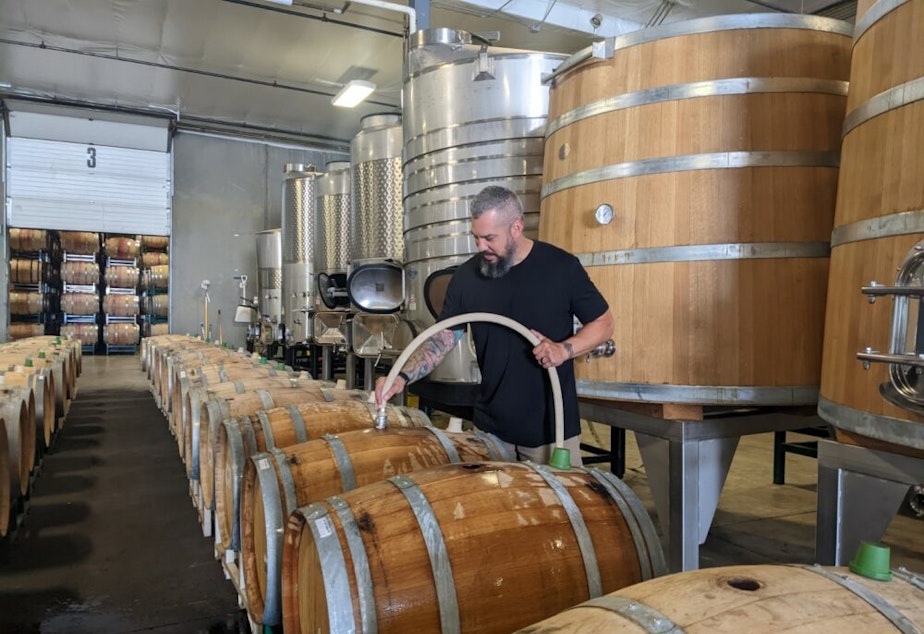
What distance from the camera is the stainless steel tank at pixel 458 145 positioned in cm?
402

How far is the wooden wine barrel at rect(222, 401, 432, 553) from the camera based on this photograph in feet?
9.32

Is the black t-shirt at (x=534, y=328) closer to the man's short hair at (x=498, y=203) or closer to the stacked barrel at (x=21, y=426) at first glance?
the man's short hair at (x=498, y=203)

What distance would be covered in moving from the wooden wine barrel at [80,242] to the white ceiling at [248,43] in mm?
3378

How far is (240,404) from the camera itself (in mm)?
3613

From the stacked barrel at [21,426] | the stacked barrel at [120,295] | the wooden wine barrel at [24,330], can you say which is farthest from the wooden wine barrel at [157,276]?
the stacked barrel at [21,426]

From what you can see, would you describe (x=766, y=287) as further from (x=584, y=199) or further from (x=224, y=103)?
(x=224, y=103)

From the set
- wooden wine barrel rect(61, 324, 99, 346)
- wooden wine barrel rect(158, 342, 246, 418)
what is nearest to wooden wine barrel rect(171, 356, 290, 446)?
wooden wine barrel rect(158, 342, 246, 418)

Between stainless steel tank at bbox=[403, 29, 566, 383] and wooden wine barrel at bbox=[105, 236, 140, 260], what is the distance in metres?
14.2

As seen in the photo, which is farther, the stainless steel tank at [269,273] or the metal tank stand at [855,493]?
the stainless steel tank at [269,273]

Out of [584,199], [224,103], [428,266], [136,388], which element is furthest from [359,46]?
[584,199]

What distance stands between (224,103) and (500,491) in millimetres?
15130

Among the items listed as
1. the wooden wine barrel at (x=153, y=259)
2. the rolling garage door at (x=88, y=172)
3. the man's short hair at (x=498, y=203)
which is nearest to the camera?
the man's short hair at (x=498, y=203)

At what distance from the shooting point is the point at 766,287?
97.2 inches

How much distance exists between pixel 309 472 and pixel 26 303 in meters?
16.5
